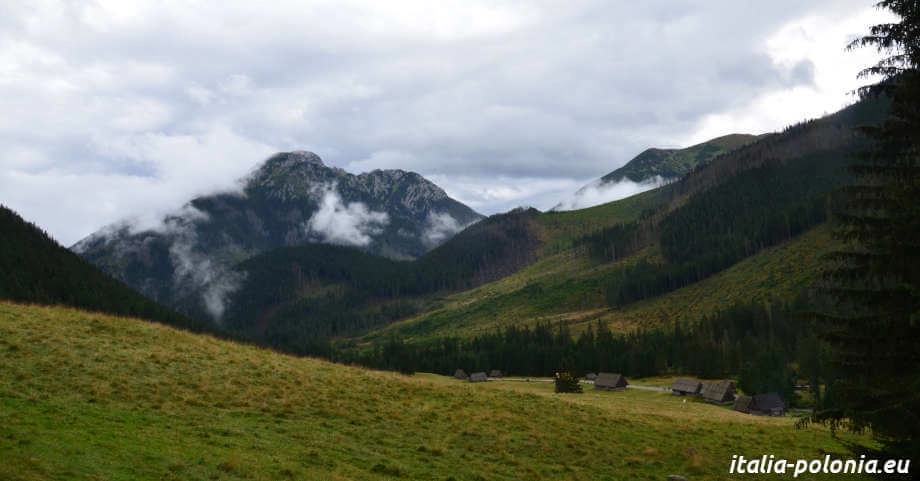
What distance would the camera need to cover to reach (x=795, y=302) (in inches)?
6555

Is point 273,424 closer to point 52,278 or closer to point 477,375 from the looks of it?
point 477,375

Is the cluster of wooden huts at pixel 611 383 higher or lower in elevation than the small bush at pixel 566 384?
lower

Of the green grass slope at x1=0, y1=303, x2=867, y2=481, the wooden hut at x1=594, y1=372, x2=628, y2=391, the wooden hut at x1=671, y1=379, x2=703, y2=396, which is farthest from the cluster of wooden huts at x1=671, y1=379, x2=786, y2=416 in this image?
the green grass slope at x1=0, y1=303, x2=867, y2=481

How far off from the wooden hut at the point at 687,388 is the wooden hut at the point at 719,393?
1686 mm

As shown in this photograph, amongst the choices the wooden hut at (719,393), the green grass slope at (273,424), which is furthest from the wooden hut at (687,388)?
the green grass slope at (273,424)

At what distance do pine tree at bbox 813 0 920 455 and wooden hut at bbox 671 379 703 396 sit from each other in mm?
86471

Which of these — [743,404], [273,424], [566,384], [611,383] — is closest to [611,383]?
[611,383]

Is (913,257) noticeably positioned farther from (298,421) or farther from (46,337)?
(46,337)

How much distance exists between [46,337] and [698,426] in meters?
39.0

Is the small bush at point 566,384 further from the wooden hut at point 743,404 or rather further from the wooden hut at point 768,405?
the wooden hut at point 768,405

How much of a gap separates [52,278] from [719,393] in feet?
549

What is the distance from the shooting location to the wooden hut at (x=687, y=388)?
324ft

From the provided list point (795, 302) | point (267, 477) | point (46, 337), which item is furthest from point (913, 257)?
point (795, 302)

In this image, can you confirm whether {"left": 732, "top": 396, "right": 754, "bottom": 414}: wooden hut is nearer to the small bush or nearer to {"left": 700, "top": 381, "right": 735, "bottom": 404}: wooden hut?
{"left": 700, "top": 381, "right": 735, "bottom": 404}: wooden hut
